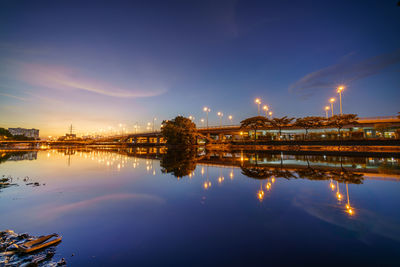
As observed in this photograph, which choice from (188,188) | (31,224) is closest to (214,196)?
(188,188)

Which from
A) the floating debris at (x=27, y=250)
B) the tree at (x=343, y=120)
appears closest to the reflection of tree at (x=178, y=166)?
the floating debris at (x=27, y=250)

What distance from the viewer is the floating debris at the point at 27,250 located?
5.79 metres

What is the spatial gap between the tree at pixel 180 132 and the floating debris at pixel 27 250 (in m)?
66.3

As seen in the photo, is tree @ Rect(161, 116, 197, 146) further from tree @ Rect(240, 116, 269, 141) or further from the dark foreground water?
the dark foreground water

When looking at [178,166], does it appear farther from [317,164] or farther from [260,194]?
[317,164]

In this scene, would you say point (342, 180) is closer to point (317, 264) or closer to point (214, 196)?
point (214, 196)

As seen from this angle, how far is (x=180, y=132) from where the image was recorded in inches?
2904

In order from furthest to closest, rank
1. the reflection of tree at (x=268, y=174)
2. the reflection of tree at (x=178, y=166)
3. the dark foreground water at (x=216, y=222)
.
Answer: the reflection of tree at (x=178, y=166), the reflection of tree at (x=268, y=174), the dark foreground water at (x=216, y=222)

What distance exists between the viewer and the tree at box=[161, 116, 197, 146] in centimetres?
7388

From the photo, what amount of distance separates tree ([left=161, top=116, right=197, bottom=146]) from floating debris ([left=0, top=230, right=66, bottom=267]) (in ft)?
217

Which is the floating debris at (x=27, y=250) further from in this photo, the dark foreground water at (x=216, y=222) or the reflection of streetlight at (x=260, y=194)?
the reflection of streetlight at (x=260, y=194)

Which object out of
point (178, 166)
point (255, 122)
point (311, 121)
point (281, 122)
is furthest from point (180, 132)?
point (178, 166)

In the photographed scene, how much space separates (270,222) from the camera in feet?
28.8

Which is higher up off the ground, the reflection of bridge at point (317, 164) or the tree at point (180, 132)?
the tree at point (180, 132)
